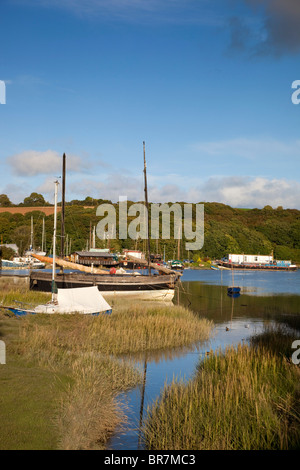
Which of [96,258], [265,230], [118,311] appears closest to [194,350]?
[118,311]

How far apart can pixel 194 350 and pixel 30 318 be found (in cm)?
916

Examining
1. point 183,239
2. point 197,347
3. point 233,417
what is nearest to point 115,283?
point 197,347

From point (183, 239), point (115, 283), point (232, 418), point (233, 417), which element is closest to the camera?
point (232, 418)

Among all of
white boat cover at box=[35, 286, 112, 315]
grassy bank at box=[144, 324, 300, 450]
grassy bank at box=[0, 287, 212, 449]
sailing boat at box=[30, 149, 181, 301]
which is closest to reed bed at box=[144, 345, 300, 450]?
grassy bank at box=[144, 324, 300, 450]

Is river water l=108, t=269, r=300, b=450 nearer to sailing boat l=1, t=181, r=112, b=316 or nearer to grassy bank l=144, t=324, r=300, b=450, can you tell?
grassy bank l=144, t=324, r=300, b=450

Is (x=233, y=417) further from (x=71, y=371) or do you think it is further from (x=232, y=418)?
(x=71, y=371)

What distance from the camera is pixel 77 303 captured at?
86.7 feet

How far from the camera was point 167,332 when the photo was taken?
23.0 meters

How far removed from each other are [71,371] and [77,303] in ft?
38.3

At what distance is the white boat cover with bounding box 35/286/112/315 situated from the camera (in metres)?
25.2

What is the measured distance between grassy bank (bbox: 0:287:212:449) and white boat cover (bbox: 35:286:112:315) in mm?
899

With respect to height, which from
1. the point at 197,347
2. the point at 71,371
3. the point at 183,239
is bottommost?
the point at 197,347

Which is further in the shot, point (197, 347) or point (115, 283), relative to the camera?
point (115, 283)
